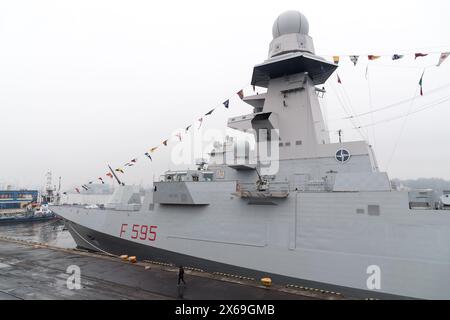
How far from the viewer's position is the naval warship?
27.7 ft

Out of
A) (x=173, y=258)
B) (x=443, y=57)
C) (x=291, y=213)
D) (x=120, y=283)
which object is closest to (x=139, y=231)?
(x=173, y=258)

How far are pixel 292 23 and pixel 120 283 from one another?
14327mm

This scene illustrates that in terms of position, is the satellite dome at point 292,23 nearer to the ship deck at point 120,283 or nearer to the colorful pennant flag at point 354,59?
the colorful pennant flag at point 354,59

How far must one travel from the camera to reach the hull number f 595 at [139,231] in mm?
12949

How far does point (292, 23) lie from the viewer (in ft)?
45.5

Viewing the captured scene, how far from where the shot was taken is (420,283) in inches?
313

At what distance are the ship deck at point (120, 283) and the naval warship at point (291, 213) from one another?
1.33m

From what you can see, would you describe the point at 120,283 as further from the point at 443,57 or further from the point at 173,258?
the point at 443,57

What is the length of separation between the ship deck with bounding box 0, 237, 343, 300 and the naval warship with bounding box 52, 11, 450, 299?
133cm

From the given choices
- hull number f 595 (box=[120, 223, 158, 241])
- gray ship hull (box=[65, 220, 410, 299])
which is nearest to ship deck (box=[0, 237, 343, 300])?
gray ship hull (box=[65, 220, 410, 299])

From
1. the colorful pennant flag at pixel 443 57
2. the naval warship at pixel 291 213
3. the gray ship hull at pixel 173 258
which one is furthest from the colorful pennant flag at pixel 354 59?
the gray ship hull at pixel 173 258

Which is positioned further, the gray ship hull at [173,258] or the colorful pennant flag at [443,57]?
the colorful pennant flag at [443,57]
